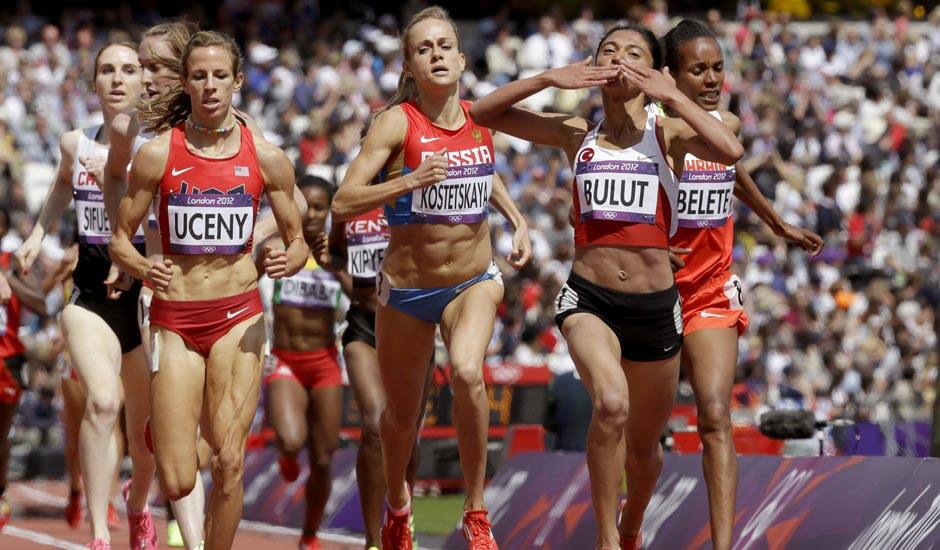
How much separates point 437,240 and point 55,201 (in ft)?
10.2

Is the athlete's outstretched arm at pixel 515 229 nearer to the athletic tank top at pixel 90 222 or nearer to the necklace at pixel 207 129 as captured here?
the necklace at pixel 207 129

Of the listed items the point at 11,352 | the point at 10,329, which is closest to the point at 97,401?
the point at 11,352

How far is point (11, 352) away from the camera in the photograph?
14008 mm

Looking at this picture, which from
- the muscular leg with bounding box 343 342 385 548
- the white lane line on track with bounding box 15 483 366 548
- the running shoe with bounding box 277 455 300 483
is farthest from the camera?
the white lane line on track with bounding box 15 483 366 548

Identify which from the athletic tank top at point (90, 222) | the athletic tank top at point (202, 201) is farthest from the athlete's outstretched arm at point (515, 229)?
the athletic tank top at point (90, 222)

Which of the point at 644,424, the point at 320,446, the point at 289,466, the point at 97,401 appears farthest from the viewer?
the point at 289,466

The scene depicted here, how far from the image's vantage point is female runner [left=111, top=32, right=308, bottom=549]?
333 inches

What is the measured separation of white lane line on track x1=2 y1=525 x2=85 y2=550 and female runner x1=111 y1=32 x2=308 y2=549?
3.93 m

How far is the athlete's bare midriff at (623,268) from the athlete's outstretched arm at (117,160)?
104 inches

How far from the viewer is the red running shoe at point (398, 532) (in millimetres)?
9695

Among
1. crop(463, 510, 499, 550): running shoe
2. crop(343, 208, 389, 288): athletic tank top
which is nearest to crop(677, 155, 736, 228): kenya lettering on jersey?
crop(463, 510, 499, 550): running shoe

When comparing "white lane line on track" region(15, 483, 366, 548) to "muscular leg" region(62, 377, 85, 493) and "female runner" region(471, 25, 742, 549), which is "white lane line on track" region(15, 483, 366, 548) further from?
"female runner" region(471, 25, 742, 549)

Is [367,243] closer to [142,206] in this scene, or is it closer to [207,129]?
[207,129]

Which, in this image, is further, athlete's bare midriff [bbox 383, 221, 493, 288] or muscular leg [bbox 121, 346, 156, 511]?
muscular leg [bbox 121, 346, 156, 511]
